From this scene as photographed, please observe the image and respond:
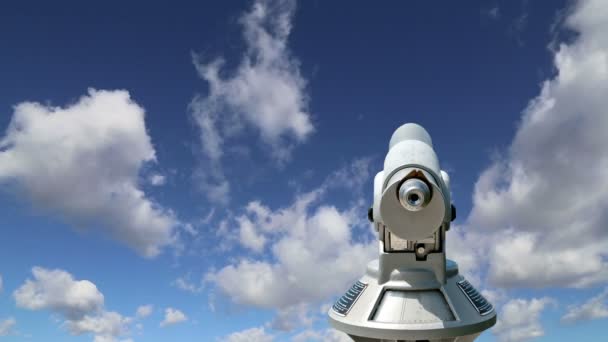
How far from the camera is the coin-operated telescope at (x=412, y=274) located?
1305cm

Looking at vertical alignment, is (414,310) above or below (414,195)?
below

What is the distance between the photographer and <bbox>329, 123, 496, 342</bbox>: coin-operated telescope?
42.8ft

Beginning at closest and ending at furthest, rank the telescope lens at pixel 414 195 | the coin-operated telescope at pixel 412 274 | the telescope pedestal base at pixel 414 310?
the telescope lens at pixel 414 195 < the coin-operated telescope at pixel 412 274 < the telescope pedestal base at pixel 414 310

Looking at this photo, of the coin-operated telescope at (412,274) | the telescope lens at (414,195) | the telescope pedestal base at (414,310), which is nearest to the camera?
the telescope lens at (414,195)

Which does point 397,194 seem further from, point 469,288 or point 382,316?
point 469,288

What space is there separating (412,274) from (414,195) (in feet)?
11.3

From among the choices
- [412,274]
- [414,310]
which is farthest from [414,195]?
[414,310]

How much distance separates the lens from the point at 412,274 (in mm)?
14914

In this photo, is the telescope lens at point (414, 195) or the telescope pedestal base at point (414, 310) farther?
the telescope pedestal base at point (414, 310)

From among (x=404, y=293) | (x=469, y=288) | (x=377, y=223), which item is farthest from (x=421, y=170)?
(x=469, y=288)

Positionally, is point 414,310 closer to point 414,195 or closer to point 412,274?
point 412,274

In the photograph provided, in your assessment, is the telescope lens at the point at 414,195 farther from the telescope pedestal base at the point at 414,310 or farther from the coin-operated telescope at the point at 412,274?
the telescope pedestal base at the point at 414,310

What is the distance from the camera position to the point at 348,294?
→ 16.2 metres

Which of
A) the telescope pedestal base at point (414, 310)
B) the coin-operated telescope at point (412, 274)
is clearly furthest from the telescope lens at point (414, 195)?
the telescope pedestal base at point (414, 310)
